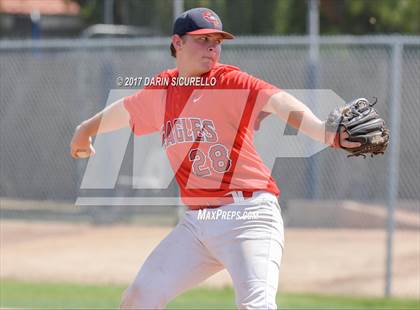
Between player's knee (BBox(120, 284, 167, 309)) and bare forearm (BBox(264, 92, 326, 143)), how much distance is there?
3.80 ft

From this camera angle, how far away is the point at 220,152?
17.8ft

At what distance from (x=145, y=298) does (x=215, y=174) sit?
788mm

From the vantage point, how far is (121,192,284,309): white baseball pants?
5.12m

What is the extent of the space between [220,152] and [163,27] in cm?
1293

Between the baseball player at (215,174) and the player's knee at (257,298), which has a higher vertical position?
the baseball player at (215,174)

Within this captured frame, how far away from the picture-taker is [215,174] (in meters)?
5.46

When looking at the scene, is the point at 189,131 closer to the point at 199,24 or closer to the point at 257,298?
the point at 199,24

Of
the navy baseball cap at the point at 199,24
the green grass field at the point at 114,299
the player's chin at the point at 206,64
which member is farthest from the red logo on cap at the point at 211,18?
the green grass field at the point at 114,299

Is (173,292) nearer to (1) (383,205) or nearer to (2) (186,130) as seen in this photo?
(2) (186,130)

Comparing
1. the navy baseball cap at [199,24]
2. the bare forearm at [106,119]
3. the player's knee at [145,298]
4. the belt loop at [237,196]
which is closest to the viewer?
the player's knee at [145,298]

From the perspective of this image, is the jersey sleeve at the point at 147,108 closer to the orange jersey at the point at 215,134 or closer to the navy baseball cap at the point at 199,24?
the orange jersey at the point at 215,134

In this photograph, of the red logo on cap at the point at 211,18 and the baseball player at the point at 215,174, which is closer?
the baseball player at the point at 215,174

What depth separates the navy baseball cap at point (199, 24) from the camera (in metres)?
5.52

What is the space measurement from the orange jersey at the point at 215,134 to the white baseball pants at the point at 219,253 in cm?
11
